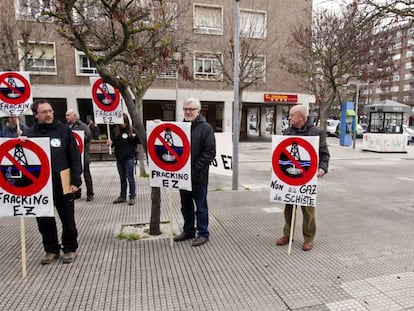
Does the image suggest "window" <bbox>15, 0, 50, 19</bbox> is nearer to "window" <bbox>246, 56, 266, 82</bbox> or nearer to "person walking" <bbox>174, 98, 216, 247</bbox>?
"person walking" <bbox>174, 98, 216, 247</bbox>

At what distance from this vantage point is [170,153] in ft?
13.6

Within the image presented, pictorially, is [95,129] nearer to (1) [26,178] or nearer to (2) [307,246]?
(1) [26,178]

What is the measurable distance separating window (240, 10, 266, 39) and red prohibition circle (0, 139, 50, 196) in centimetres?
1736

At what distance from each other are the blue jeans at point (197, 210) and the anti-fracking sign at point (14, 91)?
295 centimetres

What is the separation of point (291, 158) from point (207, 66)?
2048 centimetres

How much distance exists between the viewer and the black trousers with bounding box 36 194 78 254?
3705mm

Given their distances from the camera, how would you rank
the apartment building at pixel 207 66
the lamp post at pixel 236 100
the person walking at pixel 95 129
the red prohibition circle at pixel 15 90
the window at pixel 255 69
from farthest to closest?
the apartment building at pixel 207 66 → the window at pixel 255 69 → the person walking at pixel 95 129 → the lamp post at pixel 236 100 → the red prohibition circle at pixel 15 90

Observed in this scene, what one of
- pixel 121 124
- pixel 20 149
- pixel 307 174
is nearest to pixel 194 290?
pixel 307 174

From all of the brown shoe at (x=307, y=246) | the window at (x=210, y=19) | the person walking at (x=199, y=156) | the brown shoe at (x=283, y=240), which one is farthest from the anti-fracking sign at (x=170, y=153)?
the window at (x=210, y=19)

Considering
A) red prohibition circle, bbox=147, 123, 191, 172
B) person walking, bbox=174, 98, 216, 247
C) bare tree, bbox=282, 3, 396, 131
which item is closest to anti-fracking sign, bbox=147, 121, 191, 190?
red prohibition circle, bbox=147, 123, 191, 172

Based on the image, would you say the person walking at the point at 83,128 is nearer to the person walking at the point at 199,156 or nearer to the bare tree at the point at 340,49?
the person walking at the point at 199,156

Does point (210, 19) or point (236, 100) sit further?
point (210, 19)

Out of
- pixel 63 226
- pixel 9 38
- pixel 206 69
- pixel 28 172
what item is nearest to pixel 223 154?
pixel 63 226

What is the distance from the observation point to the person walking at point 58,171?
3.58 metres
